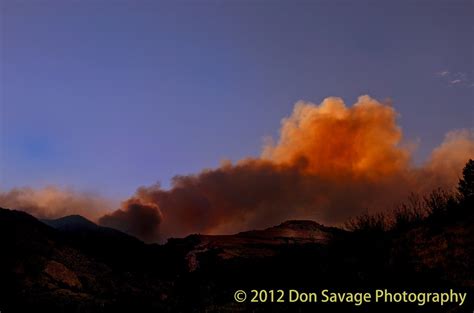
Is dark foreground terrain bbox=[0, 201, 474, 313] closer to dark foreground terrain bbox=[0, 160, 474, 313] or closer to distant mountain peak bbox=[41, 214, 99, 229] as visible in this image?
dark foreground terrain bbox=[0, 160, 474, 313]

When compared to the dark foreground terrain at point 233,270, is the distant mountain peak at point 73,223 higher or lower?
higher

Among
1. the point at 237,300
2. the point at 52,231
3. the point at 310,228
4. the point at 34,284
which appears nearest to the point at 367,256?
the point at 237,300

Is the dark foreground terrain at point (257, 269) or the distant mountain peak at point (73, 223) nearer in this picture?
the dark foreground terrain at point (257, 269)

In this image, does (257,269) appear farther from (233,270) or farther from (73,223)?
(73,223)

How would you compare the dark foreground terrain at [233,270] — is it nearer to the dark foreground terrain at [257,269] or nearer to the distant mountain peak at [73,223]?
the dark foreground terrain at [257,269]

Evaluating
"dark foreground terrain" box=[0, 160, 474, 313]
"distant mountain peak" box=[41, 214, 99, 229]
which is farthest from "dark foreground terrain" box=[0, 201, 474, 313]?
"distant mountain peak" box=[41, 214, 99, 229]

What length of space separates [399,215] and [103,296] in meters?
10.4

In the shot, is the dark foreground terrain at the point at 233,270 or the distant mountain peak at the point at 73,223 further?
the distant mountain peak at the point at 73,223

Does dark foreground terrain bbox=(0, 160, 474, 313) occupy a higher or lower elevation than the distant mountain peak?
lower

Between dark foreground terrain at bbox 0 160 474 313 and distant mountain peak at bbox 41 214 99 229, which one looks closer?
dark foreground terrain at bbox 0 160 474 313

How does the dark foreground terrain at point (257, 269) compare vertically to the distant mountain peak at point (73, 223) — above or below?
below

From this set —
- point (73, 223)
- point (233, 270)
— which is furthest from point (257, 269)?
point (73, 223)

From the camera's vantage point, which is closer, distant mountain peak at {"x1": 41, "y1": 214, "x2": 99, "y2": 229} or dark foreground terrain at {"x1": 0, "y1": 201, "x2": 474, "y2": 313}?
dark foreground terrain at {"x1": 0, "y1": 201, "x2": 474, "y2": 313}

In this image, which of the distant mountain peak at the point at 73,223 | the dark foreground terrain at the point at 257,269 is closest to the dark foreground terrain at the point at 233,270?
the dark foreground terrain at the point at 257,269
